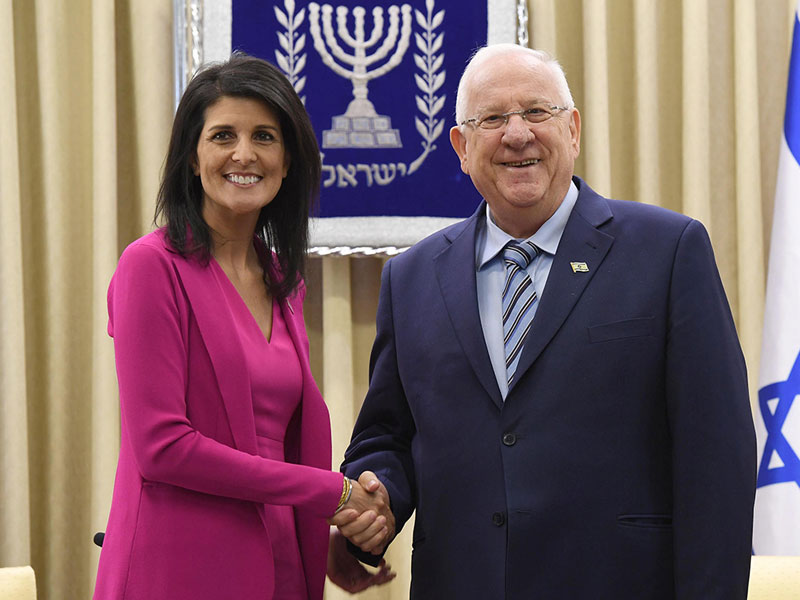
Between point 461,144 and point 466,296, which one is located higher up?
point 461,144


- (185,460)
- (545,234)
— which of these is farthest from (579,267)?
(185,460)

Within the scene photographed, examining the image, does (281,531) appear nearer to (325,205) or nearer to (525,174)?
(525,174)

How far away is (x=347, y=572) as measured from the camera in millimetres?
2436

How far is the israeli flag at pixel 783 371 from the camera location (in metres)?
3.13

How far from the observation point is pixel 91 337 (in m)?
3.48

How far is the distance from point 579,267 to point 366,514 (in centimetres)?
75

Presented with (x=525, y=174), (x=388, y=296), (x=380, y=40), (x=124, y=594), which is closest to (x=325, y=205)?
(x=380, y=40)

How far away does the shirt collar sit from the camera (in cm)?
204

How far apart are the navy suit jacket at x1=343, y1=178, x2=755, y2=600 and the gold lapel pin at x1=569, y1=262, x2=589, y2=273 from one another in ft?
0.04

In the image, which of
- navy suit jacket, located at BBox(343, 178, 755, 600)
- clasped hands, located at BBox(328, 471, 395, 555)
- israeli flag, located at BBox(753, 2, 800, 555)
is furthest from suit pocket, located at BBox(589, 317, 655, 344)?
israeli flag, located at BBox(753, 2, 800, 555)

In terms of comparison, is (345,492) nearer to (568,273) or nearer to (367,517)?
(367,517)

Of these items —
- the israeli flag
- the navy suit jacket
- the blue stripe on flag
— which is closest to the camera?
the navy suit jacket

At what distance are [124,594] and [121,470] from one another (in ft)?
0.90

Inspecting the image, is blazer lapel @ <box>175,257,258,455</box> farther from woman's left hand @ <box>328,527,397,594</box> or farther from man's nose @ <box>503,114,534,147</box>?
man's nose @ <box>503,114,534,147</box>
